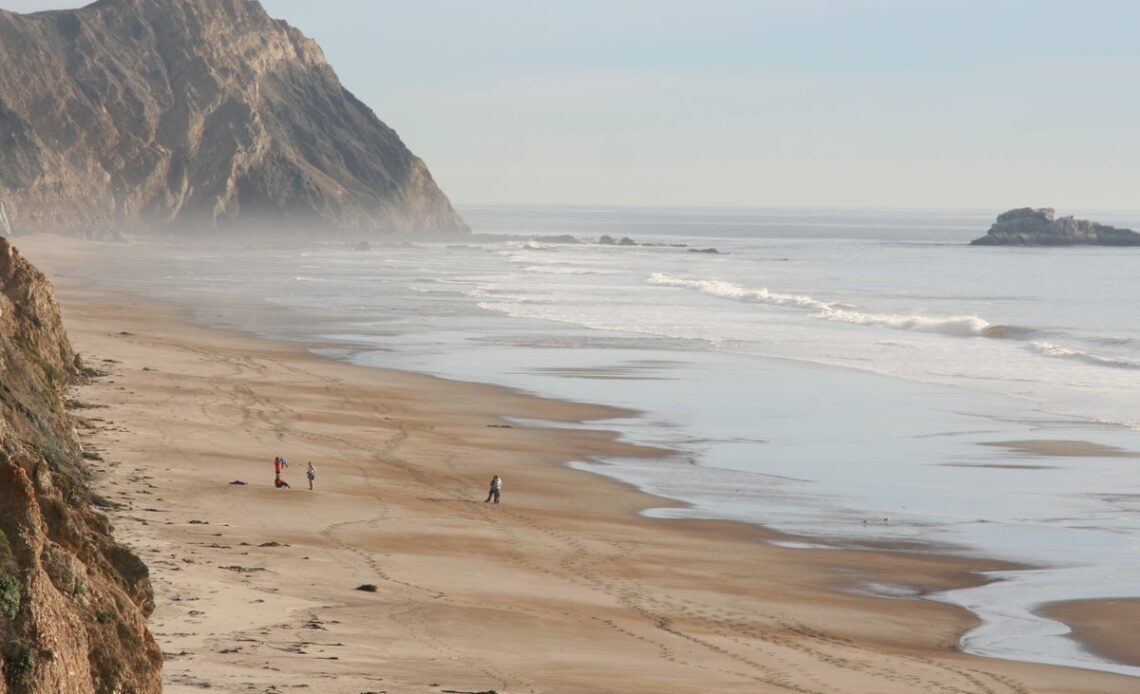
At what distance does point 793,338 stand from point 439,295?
23.4m

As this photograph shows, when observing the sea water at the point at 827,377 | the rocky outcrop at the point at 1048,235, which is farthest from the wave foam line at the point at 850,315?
the rocky outcrop at the point at 1048,235

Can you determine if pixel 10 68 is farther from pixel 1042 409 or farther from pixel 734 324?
pixel 1042 409

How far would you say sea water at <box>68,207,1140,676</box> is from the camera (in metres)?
22.4

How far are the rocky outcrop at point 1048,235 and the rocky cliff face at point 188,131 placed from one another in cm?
6948

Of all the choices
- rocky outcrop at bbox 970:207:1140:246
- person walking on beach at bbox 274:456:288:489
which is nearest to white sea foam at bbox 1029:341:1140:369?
person walking on beach at bbox 274:456:288:489

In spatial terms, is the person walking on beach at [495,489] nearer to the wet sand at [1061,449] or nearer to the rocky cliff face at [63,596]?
the rocky cliff face at [63,596]

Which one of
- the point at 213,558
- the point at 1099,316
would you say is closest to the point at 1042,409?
the point at 213,558

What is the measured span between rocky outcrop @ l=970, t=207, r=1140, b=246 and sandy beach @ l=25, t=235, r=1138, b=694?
557 feet

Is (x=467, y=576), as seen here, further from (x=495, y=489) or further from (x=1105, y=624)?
(x=1105, y=624)

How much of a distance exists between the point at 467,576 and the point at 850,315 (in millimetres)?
52002

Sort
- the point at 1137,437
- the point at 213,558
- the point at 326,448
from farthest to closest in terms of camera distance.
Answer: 1. the point at 1137,437
2. the point at 326,448
3. the point at 213,558

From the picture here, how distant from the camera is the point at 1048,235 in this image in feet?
636

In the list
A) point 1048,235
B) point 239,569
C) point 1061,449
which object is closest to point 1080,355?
point 1061,449

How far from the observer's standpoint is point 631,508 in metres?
23.8
